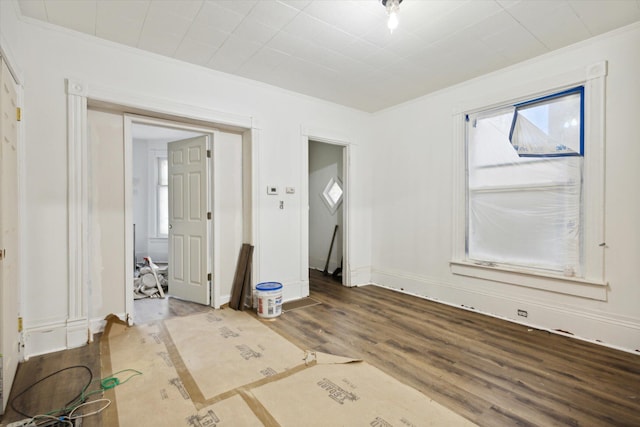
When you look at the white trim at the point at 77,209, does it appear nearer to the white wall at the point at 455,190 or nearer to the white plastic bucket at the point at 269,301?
the white plastic bucket at the point at 269,301

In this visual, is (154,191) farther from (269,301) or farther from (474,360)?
(474,360)

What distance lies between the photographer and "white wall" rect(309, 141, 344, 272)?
5734 mm

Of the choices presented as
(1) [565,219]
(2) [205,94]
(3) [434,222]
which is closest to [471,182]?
(3) [434,222]

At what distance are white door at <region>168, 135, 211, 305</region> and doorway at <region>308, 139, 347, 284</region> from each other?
2.40 meters

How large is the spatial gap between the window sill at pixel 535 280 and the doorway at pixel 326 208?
2238 millimetres

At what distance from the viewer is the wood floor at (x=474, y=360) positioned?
189cm

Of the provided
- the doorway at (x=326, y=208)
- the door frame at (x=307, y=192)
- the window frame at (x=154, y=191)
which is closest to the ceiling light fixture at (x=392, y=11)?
the door frame at (x=307, y=192)

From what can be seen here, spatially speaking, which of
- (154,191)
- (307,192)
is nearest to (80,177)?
(307,192)

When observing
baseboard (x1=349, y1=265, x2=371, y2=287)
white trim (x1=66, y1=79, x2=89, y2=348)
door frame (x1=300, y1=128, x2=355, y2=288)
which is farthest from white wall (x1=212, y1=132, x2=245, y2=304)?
baseboard (x1=349, y1=265, x2=371, y2=287)

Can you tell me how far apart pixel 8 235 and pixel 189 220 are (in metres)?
1.98

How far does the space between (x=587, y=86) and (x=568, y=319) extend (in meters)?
2.24

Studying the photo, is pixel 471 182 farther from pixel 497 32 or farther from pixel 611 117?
pixel 497 32

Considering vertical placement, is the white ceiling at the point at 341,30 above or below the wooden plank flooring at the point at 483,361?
above

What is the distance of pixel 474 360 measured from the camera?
97.5 inches
